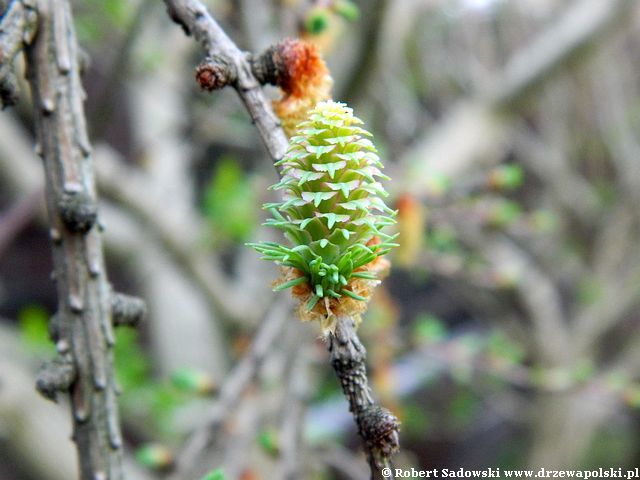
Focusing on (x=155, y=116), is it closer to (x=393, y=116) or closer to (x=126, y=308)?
(x=393, y=116)

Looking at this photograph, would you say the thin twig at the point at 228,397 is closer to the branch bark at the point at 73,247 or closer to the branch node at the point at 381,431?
the branch bark at the point at 73,247

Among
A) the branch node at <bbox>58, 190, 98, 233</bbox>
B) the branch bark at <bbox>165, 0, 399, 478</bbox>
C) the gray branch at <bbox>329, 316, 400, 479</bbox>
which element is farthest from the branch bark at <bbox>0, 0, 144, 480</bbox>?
the gray branch at <bbox>329, 316, 400, 479</bbox>

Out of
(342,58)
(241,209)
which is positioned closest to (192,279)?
(241,209)

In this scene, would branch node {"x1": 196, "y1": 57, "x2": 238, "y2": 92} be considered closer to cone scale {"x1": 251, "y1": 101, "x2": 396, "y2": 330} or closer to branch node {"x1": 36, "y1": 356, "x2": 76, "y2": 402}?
cone scale {"x1": 251, "y1": 101, "x2": 396, "y2": 330}

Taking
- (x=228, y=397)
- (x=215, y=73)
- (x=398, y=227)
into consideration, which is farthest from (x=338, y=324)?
(x=398, y=227)

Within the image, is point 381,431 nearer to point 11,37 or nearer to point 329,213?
point 329,213
